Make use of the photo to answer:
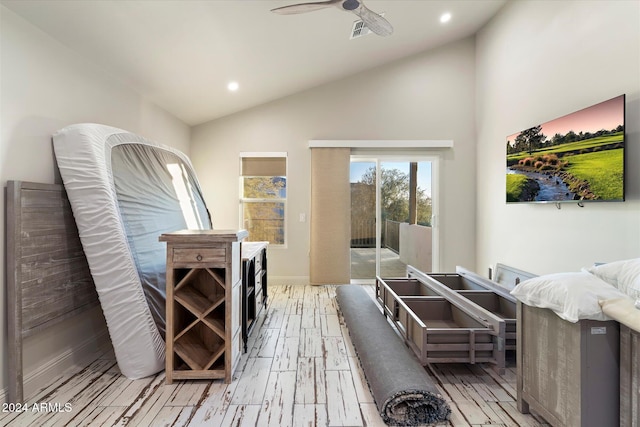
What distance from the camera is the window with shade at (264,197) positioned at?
485 cm

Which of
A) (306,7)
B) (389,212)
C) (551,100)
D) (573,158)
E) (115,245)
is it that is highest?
(306,7)

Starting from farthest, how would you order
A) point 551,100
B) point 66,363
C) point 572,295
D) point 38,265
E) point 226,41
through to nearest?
point 551,100 < point 226,41 < point 66,363 < point 38,265 < point 572,295

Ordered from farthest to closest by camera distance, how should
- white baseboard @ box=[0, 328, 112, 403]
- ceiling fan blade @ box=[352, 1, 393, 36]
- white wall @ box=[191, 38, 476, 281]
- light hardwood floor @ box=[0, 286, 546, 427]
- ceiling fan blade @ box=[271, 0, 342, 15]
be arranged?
white wall @ box=[191, 38, 476, 281], ceiling fan blade @ box=[352, 1, 393, 36], ceiling fan blade @ box=[271, 0, 342, 15], white baseboard @ box=[0, 328, 112, 403], light hardwood floor @ box=[0, 286, 546, 427]

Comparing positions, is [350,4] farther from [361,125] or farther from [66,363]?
[66,363]

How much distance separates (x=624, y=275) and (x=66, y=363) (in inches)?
138

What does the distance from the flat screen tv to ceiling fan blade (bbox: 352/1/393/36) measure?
6.25 ft

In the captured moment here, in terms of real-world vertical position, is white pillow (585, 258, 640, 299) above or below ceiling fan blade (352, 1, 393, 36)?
below

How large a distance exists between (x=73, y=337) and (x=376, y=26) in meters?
A: 3.57

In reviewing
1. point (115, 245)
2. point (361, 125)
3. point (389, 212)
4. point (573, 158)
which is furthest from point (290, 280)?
point (573, 158)

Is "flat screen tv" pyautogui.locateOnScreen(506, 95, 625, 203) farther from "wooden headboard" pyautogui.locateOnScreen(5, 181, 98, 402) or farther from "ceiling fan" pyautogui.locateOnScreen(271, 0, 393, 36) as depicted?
"wooden headboard" pyautogui.locateOnScreen(5, 181, 98, 402)

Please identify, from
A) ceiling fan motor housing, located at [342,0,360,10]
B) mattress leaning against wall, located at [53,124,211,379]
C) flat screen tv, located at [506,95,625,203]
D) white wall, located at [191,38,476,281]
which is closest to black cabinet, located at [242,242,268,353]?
mattress leaning against wall, located at [53,124,211,379]

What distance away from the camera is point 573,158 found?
2754 mm

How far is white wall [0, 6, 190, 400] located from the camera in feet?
5.94

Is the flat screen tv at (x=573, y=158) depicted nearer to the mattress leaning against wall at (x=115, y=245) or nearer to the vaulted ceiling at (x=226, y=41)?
the vaulted ceiling at (x=226, y=41)
